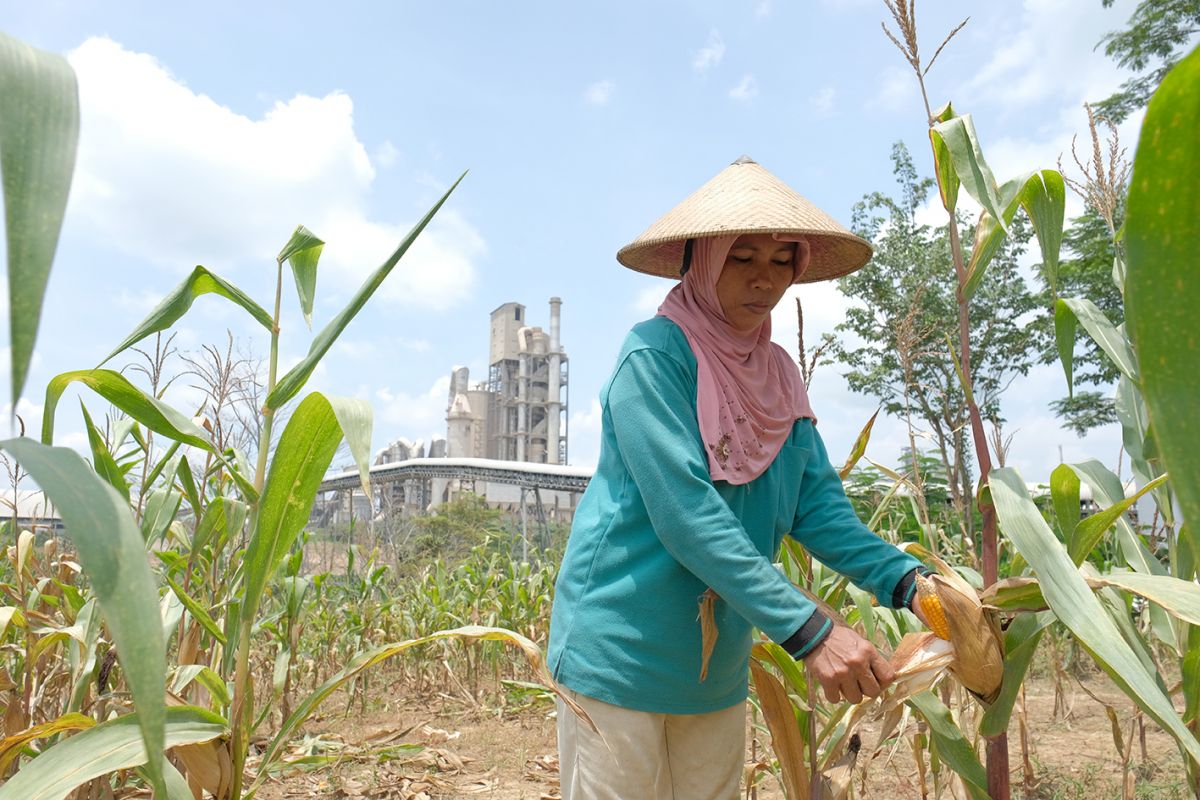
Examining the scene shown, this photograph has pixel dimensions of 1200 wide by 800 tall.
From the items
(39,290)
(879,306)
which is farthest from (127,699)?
(879,306)

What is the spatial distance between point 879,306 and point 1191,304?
15.7 m

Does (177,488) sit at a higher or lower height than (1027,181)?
lower

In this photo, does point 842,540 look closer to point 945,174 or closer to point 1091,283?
point 945,174

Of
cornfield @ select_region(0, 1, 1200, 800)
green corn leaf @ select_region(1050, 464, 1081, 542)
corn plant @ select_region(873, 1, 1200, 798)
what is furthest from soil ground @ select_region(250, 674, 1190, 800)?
green corn leaf @ select_region(1050, 464, 1081, 542)

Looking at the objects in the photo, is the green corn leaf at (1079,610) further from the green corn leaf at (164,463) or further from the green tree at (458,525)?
the green tree at (458,525)

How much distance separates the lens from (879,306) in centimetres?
1523

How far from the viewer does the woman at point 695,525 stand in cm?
145

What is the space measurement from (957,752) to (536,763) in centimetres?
225

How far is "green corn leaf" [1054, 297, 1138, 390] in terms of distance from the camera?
4.84ft

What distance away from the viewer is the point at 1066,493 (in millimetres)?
1396

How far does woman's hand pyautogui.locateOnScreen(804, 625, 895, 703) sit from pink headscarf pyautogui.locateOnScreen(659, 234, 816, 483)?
1.20ft

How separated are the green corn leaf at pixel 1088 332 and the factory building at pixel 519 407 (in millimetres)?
37102

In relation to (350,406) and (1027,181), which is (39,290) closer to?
(350,406)

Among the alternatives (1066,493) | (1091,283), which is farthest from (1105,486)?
(1091,283)
